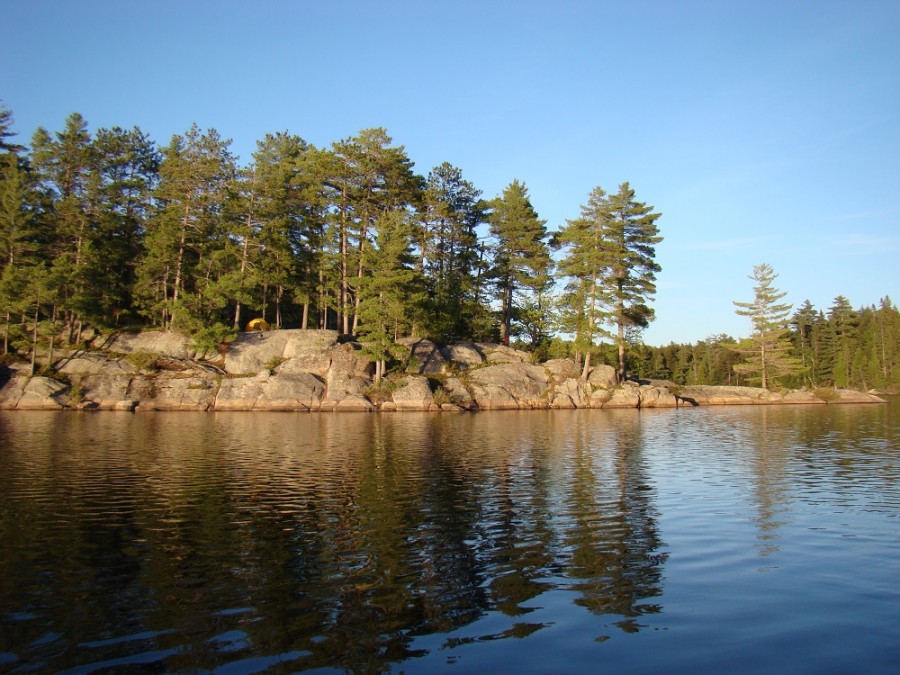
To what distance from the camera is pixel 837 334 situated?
108750 millimetres

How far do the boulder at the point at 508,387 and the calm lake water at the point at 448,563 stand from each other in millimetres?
31404

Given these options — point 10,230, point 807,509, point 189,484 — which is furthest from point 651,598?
point 10,230

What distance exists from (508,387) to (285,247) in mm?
26035

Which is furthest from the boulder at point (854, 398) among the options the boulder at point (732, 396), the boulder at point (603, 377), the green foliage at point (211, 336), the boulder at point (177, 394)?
the boulder at point (177, 394)

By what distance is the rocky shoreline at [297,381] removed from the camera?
4841cm

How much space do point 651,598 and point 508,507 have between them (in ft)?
19.7

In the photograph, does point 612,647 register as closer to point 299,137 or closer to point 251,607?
point 251,607

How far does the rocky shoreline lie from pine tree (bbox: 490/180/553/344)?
9.75 m

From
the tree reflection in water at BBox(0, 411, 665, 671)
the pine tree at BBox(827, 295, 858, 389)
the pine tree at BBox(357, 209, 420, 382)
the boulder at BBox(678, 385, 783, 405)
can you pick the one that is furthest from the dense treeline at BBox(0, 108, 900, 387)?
the pine tree at BBox(827, 295, 858, 389)

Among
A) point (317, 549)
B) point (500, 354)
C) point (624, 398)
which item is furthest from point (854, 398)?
point (317, 549)

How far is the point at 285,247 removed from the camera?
55844 mm

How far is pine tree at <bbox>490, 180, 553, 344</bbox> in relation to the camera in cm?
6456

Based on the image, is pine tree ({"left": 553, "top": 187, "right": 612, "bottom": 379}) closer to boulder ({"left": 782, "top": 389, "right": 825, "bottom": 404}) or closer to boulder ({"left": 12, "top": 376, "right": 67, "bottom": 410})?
boulder ({"left": 782, "top": 389, "right": 825, "bottom": 404})

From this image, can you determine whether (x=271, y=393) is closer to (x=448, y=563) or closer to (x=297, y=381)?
(x=297, y=381)
